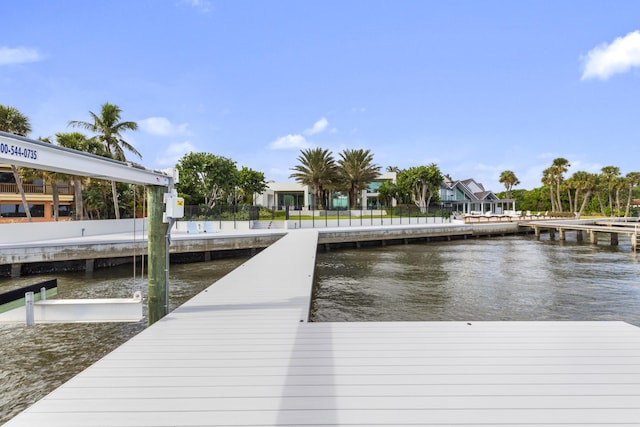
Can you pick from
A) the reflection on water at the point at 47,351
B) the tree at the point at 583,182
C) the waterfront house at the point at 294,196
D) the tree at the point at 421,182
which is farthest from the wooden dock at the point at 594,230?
the reflection on water at the point at 47,351

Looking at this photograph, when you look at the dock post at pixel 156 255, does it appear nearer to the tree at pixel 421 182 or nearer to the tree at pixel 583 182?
the tree at pixel 421 182

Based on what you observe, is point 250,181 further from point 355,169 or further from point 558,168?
point 558,168

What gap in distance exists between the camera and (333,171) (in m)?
45.2

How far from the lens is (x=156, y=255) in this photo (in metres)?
6.46

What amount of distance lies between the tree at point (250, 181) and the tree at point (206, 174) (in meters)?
8.94

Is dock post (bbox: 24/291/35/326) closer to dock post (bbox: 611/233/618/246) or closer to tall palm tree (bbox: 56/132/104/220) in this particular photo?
tall palm tree (bbox: 56/132/104/220)

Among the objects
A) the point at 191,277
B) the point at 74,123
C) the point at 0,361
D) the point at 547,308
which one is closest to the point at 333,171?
the point at 74,123

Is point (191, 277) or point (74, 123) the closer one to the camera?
point (191, 277)

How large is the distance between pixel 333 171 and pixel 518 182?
37.3m

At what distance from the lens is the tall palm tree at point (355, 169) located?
45906mm

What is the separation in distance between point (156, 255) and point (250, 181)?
39436 mm

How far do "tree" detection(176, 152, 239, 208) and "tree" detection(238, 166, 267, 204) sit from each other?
894cm

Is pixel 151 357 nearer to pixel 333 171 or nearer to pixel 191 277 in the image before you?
pixel 191 277

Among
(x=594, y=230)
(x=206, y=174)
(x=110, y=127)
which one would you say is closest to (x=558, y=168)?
(x=594, y=230)
